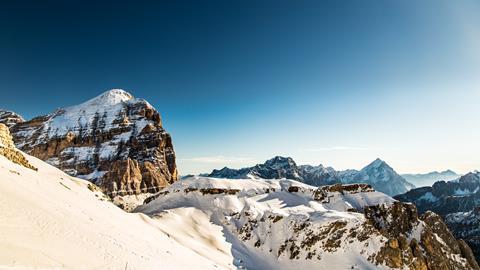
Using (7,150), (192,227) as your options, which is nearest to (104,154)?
(192,227)

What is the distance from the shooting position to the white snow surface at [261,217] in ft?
186

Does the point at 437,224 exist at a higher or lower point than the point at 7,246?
lower

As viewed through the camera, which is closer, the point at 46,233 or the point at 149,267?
the point at 46,233

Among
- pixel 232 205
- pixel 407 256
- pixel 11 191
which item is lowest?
pixel 407 256

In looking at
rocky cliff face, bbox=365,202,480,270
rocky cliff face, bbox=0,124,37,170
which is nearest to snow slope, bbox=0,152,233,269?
rocky cliff face, bbox=0,124,37,170

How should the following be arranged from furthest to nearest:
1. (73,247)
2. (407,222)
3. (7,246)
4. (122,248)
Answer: (407,222), (122,248), (73,247), (7,246)

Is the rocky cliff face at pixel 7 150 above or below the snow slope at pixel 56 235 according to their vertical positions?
above

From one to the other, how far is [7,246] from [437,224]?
81.2 meters

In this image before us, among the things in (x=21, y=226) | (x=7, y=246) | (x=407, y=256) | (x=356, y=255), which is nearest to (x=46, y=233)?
(x=21, y=226)

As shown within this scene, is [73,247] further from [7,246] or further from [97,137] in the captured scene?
[97,137]

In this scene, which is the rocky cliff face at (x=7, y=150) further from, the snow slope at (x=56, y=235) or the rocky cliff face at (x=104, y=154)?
the rocky cliff face at (x=104, y=154)

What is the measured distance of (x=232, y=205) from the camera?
280 feet

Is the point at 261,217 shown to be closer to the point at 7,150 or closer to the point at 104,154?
the point at 7,150

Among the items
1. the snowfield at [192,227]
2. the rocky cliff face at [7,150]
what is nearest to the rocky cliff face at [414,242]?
the snowfield at [192,227]
